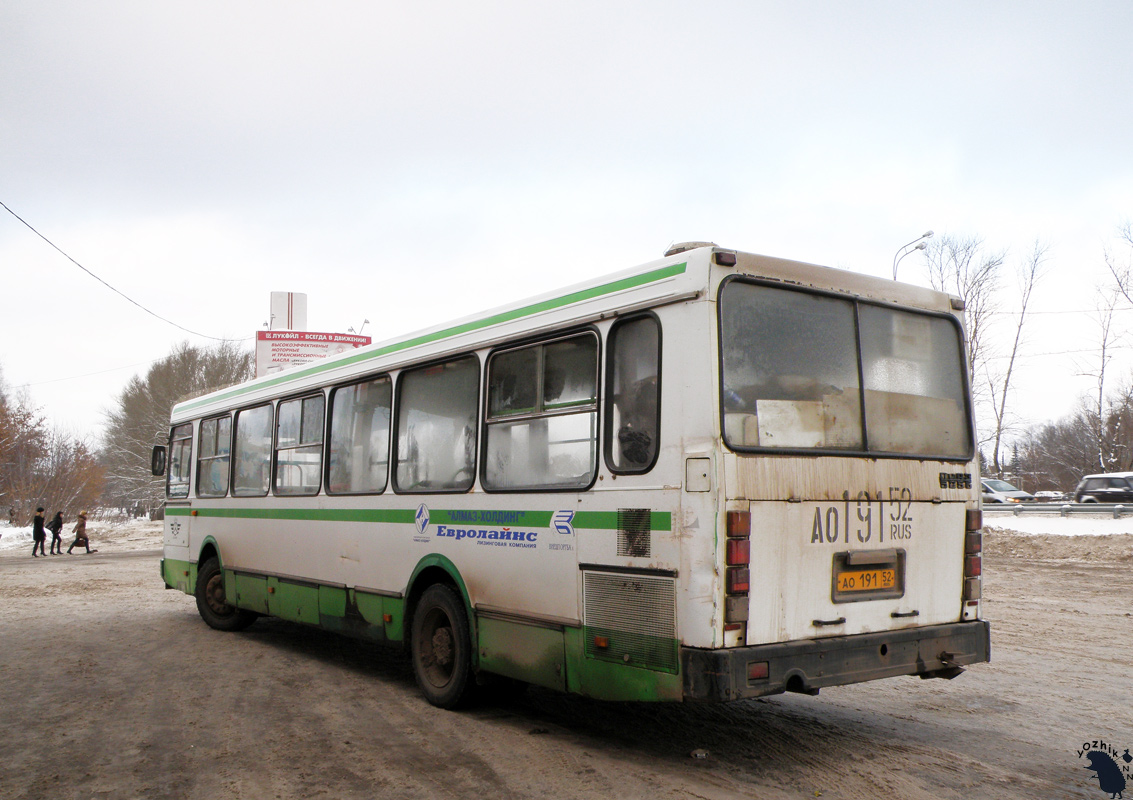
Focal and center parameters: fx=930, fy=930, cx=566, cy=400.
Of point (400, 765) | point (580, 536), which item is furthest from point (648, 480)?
point (400, 765)

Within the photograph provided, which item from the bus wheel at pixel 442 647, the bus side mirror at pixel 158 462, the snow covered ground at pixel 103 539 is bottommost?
the snow covered ground at pixel 103 539

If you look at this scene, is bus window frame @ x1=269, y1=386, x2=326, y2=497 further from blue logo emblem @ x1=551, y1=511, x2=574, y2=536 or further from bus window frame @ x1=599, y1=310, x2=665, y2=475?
bus window frame @ x1=599, y1=310, x2=665, y2=475

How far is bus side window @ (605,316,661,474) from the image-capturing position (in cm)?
521

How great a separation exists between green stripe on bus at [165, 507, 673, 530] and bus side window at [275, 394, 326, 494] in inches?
10.7

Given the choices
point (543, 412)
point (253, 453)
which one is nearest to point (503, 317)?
point (543, 412)

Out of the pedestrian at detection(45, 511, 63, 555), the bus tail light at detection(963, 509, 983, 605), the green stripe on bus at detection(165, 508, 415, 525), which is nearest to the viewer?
the bus tail light at detection(963, 509, 983, 605)

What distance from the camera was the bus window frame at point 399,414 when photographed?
6.71 meters

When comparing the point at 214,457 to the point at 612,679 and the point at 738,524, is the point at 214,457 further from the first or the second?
the point at 738,524

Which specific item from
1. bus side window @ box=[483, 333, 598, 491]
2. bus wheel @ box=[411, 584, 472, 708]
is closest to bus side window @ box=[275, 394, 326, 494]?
bus wheel @ box=[411, 584, 472, 708]

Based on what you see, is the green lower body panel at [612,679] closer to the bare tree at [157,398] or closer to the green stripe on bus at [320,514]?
the green stripe on bus at [320,514]

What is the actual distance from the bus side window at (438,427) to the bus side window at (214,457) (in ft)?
14.1

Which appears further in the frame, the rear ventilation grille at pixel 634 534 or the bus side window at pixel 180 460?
the bus side window at pixel 180 460

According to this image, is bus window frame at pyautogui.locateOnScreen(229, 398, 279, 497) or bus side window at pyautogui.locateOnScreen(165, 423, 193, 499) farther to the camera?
bus side window at pyautogui.locateOnScreen(165, 423, 193, 499)

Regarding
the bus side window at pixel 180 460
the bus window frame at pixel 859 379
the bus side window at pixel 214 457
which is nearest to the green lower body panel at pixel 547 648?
the bus window frame at pixel 859 379
